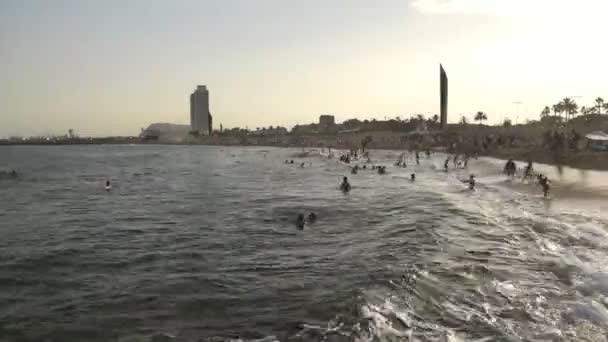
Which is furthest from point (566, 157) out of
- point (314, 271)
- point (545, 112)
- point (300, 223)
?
point (545, 112)

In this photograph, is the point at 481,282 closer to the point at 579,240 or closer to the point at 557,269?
the point at 557,269

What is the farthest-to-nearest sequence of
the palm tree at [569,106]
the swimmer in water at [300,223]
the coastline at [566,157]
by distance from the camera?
the palm tree at [569,106] → the coastline at [566,157] → the swimmer in water at [300,223]

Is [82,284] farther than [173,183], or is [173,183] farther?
[173,183]

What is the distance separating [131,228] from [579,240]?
1864 centimetres

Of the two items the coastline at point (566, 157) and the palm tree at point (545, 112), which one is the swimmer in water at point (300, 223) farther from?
the palm tree at point (545, 112)

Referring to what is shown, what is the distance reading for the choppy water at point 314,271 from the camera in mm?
8898

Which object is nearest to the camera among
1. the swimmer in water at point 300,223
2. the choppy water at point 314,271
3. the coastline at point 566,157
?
the choppy water at point 314,271

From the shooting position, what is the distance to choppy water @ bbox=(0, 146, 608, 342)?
8.90m

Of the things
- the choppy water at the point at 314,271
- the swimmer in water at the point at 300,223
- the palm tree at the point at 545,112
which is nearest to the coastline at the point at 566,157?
the choppy water at the point at 314,271

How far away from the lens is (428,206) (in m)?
24.3

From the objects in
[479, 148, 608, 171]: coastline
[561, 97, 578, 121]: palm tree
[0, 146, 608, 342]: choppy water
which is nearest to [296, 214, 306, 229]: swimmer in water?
[0, 146, 608, 342]: choppy water

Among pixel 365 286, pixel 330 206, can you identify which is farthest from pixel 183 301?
pixel 330 206

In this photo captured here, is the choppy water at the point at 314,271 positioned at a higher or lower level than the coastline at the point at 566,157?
lower

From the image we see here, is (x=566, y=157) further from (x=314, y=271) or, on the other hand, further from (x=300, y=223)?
(x=314, y=271)
